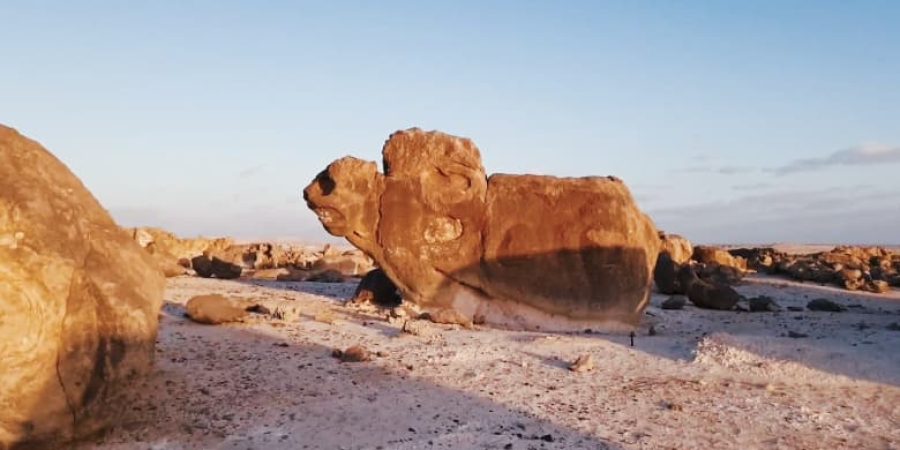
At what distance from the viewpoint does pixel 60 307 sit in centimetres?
613

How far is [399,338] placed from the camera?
10.9m

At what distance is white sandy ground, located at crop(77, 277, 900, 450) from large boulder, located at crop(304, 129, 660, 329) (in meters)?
1.03

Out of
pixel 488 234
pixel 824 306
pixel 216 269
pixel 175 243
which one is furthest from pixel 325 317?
pixel 175 243

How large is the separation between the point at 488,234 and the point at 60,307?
8.08 m

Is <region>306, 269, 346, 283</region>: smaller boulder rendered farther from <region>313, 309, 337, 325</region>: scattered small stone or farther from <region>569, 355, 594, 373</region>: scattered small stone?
<region>569, 355, 594, 373</region>: scattered small stone

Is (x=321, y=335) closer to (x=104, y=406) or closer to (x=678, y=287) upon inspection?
(x=104, y=406)

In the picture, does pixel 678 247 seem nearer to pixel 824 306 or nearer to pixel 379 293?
pixel 824 306

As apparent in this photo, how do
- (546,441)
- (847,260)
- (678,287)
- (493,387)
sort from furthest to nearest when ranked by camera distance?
(847,260)
(678,287)
(493,387)
(546,441)

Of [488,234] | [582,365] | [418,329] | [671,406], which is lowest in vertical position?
[671,406]

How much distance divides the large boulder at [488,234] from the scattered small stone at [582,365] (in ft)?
9.76

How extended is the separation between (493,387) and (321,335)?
3111 millimetres

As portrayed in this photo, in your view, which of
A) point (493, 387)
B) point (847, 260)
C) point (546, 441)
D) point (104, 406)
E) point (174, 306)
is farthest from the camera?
point (847, 260)

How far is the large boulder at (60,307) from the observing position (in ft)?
19.2

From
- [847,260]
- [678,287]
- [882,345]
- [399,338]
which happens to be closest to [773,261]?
[847,260]
